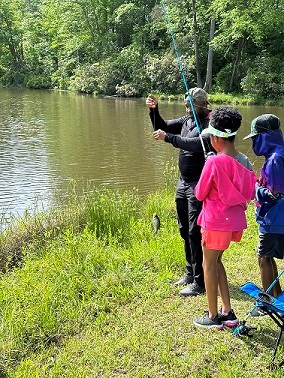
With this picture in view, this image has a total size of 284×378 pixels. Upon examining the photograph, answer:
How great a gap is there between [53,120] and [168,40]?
67.9 ft

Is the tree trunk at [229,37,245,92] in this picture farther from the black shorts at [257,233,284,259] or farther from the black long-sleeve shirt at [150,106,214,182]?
the black shorts at [257,233,284,259]

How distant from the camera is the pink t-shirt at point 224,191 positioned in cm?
329

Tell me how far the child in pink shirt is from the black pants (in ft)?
2.37

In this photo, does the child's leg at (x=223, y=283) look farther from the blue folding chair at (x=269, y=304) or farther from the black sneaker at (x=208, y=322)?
the blue folding chair at (x=269, y=304)

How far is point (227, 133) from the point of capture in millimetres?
3369

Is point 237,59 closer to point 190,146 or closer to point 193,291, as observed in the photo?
point 190,146

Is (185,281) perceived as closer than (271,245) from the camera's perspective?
No

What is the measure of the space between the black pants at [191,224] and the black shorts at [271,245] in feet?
2.10

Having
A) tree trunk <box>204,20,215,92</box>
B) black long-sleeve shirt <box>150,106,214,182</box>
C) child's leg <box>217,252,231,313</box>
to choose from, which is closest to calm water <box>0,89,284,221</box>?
black long-sleeve shirt <box>150,106,214,182</box>

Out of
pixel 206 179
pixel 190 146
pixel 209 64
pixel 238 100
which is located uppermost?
pixel 209 64

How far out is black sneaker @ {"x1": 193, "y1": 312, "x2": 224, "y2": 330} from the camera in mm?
3613

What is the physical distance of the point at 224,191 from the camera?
3309mm

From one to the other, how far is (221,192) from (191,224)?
0.99m

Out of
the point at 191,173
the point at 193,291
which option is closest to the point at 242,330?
the point at 193,291
